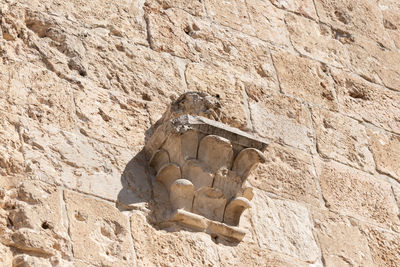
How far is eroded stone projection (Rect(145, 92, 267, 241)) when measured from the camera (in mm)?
4191

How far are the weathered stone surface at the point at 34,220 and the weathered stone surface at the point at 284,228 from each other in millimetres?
982

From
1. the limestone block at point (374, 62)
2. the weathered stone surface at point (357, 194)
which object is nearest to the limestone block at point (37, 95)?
the weathered stone surface at point (357, 194)

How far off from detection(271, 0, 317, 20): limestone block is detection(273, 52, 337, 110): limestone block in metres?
0.41

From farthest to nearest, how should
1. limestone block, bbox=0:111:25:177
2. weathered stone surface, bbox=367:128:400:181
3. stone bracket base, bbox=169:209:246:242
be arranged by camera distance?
weathered stone surface, bbox=367:128:400:181
stone bracket base, bbox=169:209:246:242
limestone block, bbox=0:111:25:177

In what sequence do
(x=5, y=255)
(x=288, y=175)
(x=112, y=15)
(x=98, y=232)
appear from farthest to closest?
(x=112, y=15)
(x=288, y=175)
(x=98, y=232)
(x=5, y=255)

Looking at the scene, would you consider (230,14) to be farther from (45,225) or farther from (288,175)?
(45,225)

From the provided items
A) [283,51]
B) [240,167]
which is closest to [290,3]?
[283,51]

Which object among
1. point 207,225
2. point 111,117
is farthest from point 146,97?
point 207,225

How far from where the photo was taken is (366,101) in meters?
5.54

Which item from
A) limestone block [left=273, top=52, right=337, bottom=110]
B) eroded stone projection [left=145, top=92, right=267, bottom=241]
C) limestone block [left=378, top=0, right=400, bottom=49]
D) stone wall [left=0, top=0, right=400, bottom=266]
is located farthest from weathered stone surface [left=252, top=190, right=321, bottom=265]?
limestone block [left=378, top=0, right=400, bottom=49]

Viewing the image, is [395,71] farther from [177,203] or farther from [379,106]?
[177,203]

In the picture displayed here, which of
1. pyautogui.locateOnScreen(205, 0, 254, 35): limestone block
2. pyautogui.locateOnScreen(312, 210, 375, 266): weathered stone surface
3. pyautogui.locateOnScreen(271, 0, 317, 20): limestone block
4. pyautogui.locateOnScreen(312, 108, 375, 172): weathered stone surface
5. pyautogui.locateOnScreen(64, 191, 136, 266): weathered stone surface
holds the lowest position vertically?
pyautogui.locateOnScreen(312, 210, 375, 266): weathered stone surface

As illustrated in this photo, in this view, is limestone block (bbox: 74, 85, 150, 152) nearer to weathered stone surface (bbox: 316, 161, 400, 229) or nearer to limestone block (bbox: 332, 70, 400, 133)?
weathered stone surface (bbox: 316, 161, 400, 229)

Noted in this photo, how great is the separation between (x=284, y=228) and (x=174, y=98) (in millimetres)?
817
